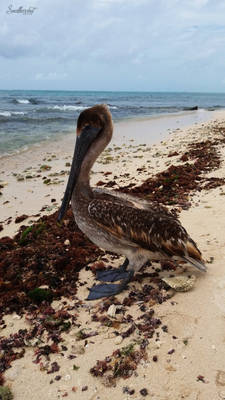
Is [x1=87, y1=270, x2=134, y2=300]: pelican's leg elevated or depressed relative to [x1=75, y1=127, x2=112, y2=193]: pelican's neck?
depressed

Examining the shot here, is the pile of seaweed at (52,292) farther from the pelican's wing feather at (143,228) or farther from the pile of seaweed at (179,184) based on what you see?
the pelican's wing feather at (143,228)

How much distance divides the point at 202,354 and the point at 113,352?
0.74 m

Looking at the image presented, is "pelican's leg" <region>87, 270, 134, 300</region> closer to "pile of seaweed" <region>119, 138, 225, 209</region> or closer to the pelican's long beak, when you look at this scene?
the pelican's long beak

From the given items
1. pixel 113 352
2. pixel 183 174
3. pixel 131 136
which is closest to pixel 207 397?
pixel 113 352

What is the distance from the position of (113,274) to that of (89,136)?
1.70m

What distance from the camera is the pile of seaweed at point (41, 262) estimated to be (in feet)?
11.8

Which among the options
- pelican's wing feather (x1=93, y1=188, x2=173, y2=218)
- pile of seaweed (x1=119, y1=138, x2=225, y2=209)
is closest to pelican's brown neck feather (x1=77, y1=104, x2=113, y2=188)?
pelican's wing feather (x1=93, y1=188, x2=173, y2=218)

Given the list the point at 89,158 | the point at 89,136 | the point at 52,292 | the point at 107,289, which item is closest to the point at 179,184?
the point at 89,158

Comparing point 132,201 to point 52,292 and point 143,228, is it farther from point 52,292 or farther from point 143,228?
point 52,292

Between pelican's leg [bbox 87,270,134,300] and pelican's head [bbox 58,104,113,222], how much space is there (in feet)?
3.00

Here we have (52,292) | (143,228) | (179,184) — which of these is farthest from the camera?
(179,184)

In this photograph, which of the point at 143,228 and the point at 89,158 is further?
the point at 89,158

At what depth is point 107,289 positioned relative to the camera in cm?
372

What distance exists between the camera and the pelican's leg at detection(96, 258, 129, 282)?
396 cm
